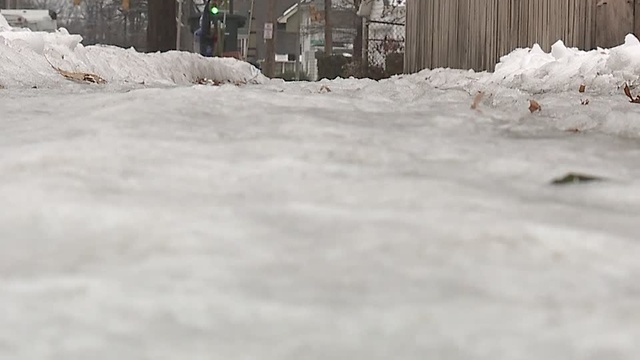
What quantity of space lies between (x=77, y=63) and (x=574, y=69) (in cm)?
515

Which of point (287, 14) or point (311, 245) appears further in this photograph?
point (287, 14)

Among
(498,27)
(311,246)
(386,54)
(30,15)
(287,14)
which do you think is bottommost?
(311,246)

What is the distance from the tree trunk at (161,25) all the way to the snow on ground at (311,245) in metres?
12.6

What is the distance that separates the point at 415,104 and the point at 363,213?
2400 mm

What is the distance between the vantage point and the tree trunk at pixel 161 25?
588 inches

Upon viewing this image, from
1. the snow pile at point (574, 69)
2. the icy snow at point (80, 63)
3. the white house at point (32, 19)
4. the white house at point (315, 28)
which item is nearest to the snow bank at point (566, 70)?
the snow pile at point (574, 69)

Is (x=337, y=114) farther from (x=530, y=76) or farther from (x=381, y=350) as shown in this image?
(x=530, y=76)

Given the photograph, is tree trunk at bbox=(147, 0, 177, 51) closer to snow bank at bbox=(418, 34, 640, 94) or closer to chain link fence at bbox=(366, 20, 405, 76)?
chain link fence at bbox=(366, 20, 405, 76)

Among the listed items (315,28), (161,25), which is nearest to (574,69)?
(161,25)

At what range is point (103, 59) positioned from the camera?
31.1 ft

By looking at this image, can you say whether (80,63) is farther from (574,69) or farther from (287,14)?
(287,14)

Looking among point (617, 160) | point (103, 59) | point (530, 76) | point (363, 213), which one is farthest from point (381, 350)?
point (103, 59)

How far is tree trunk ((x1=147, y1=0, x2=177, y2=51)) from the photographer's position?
49.0ft

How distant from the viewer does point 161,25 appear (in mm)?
15133
